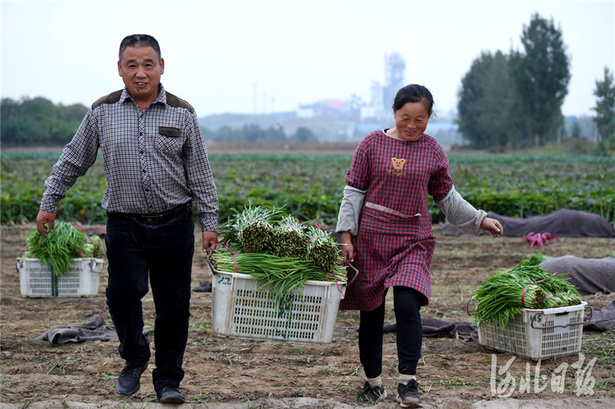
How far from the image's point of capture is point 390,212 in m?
3.11

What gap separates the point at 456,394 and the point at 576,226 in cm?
746

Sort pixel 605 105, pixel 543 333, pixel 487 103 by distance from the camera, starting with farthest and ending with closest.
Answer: pixel 487 103 → pixel 605 105 → pixel 543 333

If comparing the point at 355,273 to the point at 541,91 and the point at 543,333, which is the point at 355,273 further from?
the point at 541,91

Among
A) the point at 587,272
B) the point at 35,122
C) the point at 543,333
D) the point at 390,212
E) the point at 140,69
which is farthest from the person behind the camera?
the point at 35,122

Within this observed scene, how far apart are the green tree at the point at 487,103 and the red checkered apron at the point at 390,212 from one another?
5525 cm

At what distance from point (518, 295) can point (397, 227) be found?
139cm

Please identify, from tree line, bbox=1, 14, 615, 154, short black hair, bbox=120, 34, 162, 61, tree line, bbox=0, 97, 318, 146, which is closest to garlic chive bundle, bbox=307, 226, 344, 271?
short black hair, bbox=120, 34, 162, 61

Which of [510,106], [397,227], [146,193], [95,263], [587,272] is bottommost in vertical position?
[95,263]

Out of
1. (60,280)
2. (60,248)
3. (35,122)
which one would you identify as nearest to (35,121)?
(35,122)

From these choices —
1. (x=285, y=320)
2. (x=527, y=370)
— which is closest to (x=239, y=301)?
(x=285, y=320)

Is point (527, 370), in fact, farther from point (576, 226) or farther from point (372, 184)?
point (576, 226)

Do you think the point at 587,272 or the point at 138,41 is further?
the point at 587,272

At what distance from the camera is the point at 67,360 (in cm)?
397

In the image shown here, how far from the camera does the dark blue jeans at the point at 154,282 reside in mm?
3041
